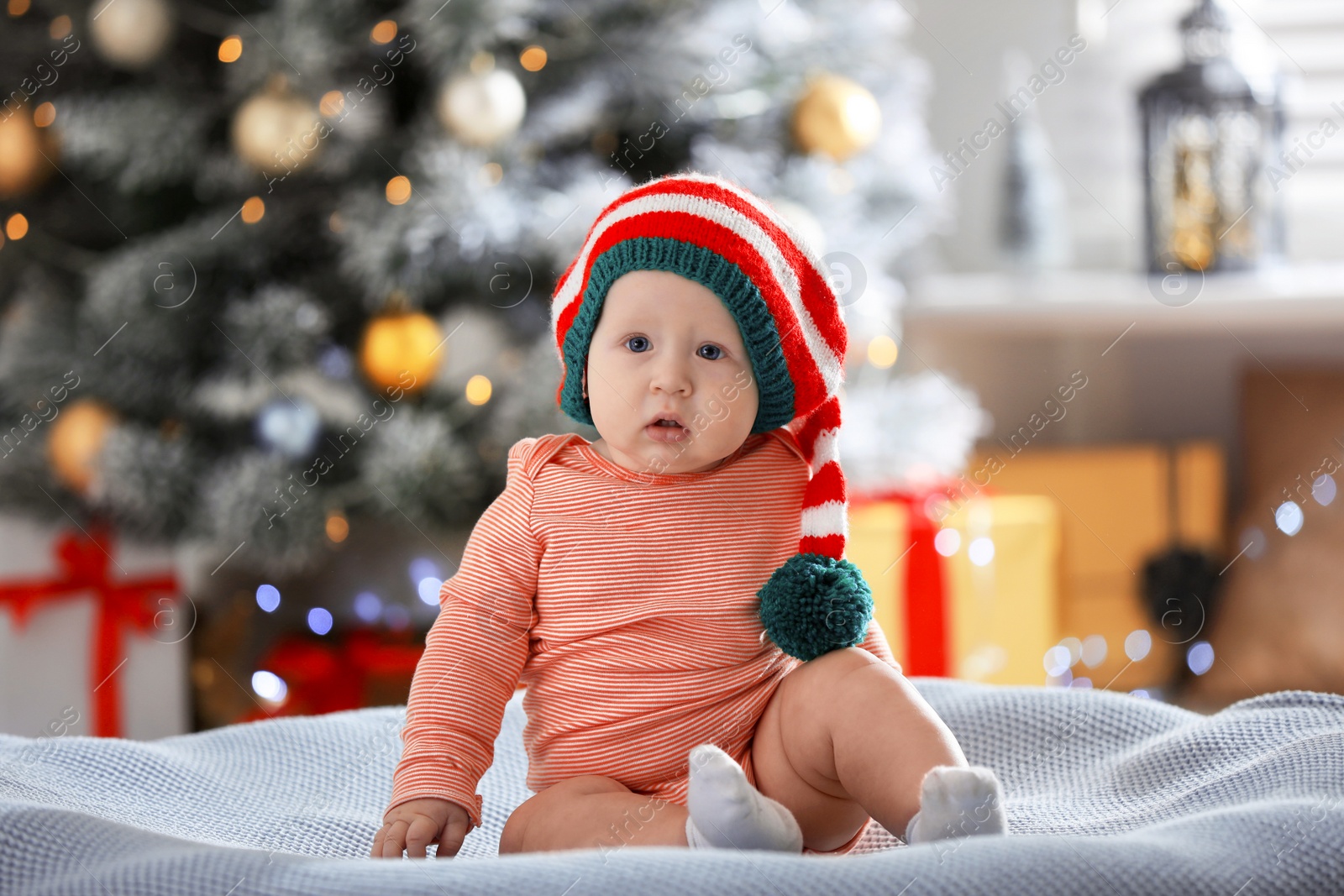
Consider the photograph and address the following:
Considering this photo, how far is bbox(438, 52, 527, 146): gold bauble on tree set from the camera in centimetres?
146

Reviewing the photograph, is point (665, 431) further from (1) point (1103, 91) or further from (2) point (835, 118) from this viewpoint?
(1) point (1103, 91)

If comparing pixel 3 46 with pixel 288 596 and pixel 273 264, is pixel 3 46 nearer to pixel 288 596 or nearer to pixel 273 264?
pixel 273 264

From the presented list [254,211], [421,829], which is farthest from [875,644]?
[254,211]

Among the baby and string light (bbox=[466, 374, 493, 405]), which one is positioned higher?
string light (bbox=[466, 374, 493, 405])

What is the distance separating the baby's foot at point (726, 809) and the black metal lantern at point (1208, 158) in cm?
156

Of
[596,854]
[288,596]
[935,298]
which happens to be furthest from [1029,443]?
[596,854]

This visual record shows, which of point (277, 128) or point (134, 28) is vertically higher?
point (134, 28)

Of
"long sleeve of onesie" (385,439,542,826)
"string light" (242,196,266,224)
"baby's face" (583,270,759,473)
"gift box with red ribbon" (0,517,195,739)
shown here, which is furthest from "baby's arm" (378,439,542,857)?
"gift box with red ribbon" (0,517,195,739)

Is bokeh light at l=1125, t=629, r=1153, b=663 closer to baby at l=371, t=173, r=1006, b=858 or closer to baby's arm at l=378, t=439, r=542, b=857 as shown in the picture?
baby at l=371, t=173, r=1006, b=858

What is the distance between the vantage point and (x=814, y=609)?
754 millimetres

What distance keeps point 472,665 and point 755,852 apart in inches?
10.7

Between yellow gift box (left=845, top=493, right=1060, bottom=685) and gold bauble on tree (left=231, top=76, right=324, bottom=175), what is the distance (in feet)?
2.63
